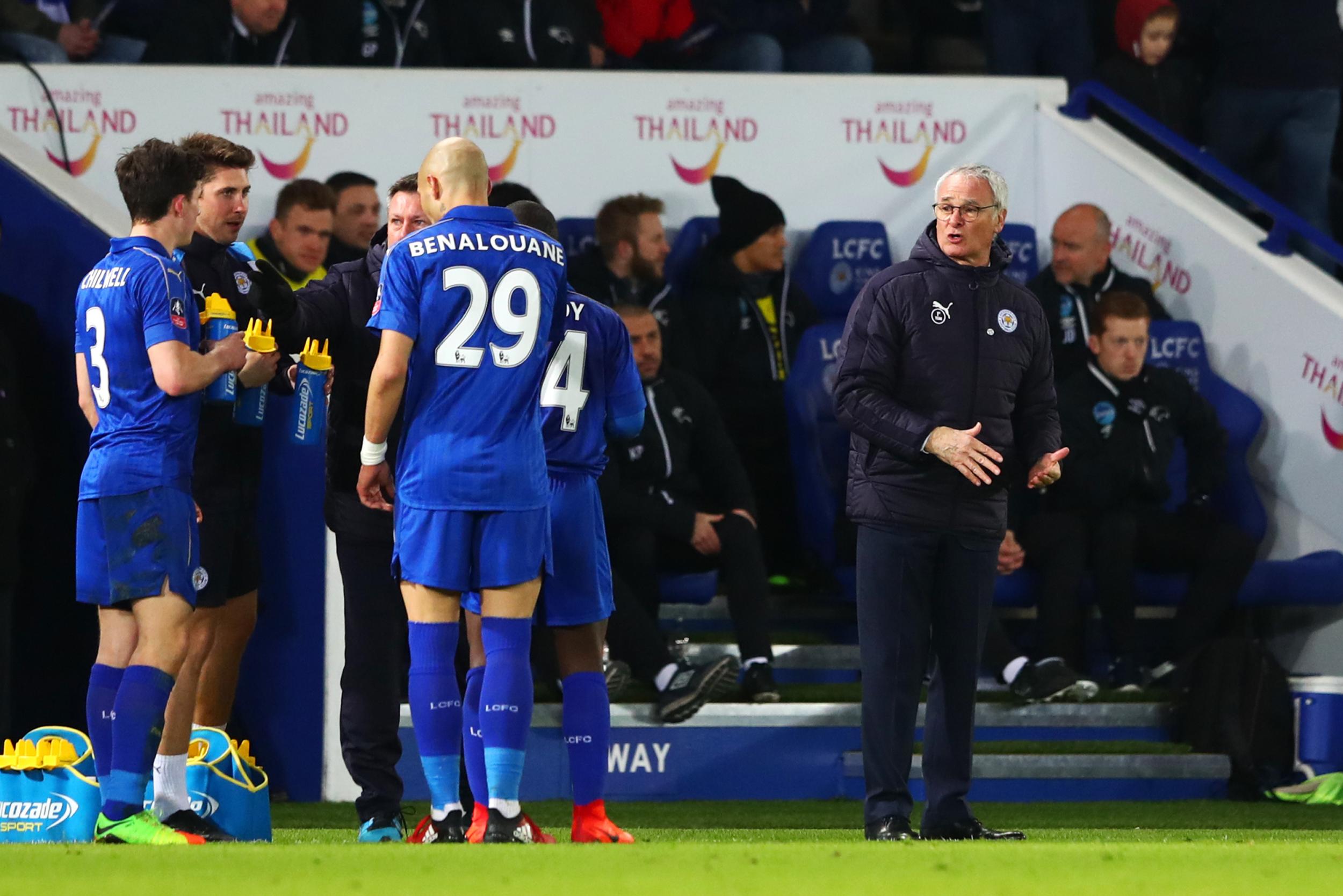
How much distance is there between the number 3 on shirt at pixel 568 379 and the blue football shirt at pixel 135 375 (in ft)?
3.18

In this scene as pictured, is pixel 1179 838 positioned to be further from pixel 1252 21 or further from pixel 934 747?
pixel 1252 21

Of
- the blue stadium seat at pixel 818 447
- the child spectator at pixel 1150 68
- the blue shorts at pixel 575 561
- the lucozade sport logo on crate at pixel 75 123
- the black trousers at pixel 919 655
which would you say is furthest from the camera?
the child spectator at pixel 1150 68

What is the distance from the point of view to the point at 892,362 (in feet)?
17.8

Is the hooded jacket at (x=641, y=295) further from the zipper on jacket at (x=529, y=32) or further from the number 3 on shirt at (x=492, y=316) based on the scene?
the number 3 on shirt at (x=492, y=316)

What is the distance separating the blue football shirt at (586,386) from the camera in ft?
16.7

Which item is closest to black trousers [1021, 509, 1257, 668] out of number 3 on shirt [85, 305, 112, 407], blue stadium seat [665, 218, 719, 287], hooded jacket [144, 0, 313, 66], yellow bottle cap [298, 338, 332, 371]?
blue stadium seat [665, 218, 719, 287]

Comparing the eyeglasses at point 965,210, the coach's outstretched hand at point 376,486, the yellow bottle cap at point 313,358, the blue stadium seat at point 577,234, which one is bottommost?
the coach's outstretched hand at point 376,486

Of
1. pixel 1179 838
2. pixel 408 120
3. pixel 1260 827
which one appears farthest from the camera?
pixel 408 120

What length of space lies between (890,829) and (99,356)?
2528 mm

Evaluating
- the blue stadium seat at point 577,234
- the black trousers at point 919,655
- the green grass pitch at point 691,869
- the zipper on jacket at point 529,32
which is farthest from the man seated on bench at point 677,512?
the green grass pitch at point 691,869

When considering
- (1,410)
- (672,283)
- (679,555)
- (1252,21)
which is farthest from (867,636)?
(1252,21)

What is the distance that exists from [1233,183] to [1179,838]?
4.70 metres

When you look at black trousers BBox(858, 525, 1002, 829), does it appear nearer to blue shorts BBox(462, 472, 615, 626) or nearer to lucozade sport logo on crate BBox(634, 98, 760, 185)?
blue shorts BBox(462, 472, 615, 626)

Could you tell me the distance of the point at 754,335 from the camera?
8.97 metres
